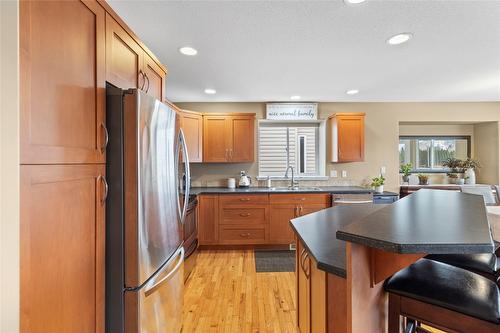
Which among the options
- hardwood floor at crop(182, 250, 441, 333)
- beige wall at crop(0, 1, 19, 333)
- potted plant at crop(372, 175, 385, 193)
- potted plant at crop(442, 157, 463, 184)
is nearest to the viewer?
beige wall at crop(0, 1, 19, 333)

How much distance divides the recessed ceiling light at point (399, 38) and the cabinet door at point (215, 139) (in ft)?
8.21

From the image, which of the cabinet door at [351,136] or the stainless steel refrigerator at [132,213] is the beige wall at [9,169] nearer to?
the stainless steel refrigerator at [132,213]

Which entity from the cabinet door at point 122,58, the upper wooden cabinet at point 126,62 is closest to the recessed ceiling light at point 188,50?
the upper wooden cabinet at point 126,62

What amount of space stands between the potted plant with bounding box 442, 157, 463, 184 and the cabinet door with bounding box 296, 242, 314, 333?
4.51 meters

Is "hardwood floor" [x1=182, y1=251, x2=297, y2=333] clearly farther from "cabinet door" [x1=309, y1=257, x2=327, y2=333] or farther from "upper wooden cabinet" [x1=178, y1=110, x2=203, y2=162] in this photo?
"upper wooden cabinet" [x1=178, y1=110, x2=203, y2=162]

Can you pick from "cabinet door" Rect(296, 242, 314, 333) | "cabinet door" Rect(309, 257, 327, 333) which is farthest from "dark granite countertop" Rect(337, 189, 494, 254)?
"cabinet door" Rect(296, 242, 314, 333)

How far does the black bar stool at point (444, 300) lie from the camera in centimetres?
82

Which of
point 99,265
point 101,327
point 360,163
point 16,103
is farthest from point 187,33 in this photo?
point 360,163

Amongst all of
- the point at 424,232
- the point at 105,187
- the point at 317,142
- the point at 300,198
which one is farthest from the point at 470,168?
the point at 105,187

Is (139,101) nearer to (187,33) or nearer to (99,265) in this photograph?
(99,265)

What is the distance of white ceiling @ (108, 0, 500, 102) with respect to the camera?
67.7 inches

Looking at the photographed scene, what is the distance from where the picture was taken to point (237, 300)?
2.35m

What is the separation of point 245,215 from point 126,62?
2718mm

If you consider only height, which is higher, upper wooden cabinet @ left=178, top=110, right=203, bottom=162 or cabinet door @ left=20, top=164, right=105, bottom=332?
upper wooden cabinet @ left=178, top=110, right=203, bottom=162
